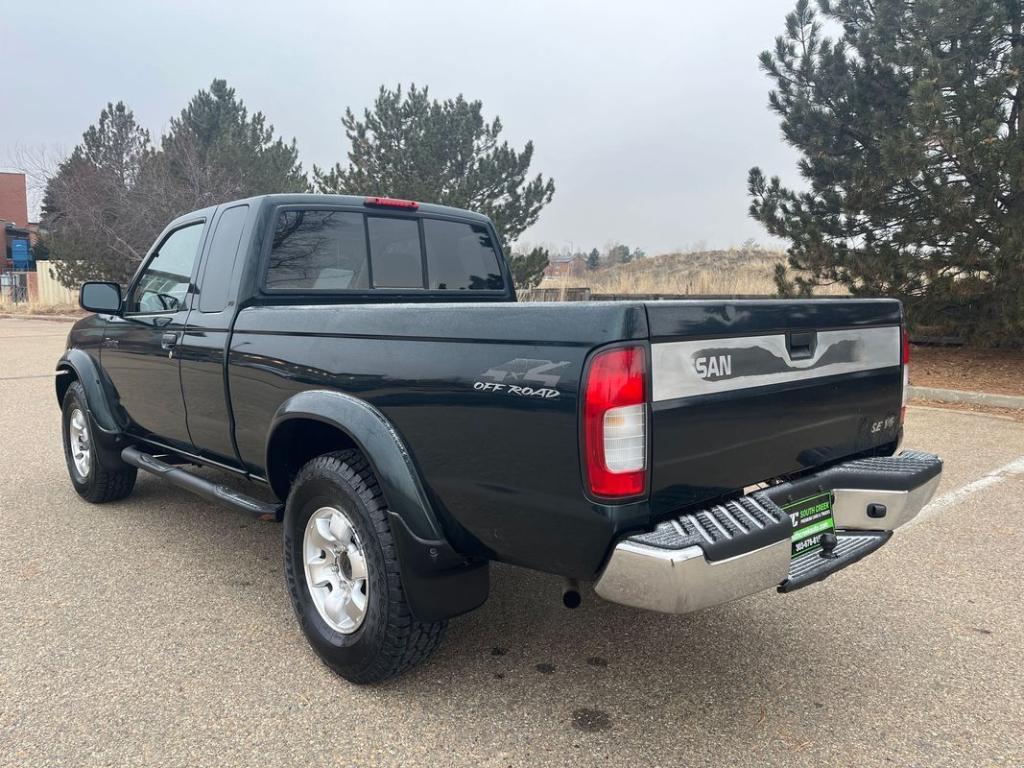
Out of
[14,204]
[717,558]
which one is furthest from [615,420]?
[14,204]

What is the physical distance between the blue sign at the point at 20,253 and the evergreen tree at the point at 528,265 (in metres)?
36.8

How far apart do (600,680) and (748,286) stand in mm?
18656

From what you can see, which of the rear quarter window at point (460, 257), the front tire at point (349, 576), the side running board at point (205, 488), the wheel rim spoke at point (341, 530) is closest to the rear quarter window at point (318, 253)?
the rear quarter window at point (460, 257)

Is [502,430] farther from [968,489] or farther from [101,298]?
[968,489]

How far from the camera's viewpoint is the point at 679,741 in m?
2.44

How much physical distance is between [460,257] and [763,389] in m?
2.31

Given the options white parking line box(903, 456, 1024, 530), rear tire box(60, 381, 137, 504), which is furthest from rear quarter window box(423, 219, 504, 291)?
white parking line box(903, 456, 1024, 530)

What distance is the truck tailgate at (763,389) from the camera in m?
2.16

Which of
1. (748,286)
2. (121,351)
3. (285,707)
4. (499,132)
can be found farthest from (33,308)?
(285,707)

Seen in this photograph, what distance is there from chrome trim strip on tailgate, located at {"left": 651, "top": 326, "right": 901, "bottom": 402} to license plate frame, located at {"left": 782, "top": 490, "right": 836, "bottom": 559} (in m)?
0.44

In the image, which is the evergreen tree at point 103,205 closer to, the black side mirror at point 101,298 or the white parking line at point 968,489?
the black side mirror at point 101,298

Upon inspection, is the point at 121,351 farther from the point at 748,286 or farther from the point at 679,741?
the point at 748,286

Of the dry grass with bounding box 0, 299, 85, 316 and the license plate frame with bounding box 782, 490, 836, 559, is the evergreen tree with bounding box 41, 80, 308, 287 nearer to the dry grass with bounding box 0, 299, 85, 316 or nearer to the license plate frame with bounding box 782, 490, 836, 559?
the dry grass with bounding box 0, 299, 85, 316

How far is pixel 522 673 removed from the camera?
113 inches
